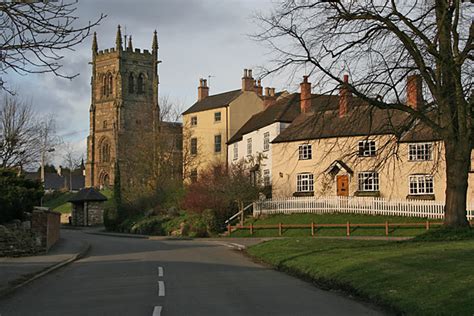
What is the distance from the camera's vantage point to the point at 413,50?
2188 cm

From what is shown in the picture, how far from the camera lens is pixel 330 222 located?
135 feet

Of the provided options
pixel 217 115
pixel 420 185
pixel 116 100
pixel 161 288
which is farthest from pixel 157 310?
pixel 116 100

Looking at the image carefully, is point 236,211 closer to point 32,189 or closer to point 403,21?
point 32,189

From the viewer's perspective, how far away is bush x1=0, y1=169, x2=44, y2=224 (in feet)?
80.9

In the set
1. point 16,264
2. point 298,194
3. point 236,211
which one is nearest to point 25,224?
point 16,264

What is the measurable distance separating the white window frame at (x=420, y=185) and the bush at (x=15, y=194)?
26034mm

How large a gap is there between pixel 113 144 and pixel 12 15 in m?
102

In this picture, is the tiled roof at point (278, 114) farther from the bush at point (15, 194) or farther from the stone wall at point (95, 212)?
the bush at point (15, 194)

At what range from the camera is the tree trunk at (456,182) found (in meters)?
22.7

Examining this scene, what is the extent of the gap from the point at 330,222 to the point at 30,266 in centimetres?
2412

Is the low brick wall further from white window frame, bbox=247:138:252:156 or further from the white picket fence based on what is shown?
white window frame, bbox=247:138:252:156

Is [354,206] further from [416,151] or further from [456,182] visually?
[456,182]

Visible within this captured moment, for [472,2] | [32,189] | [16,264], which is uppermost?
[472,2]

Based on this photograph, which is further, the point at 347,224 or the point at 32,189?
the point at 347,224
